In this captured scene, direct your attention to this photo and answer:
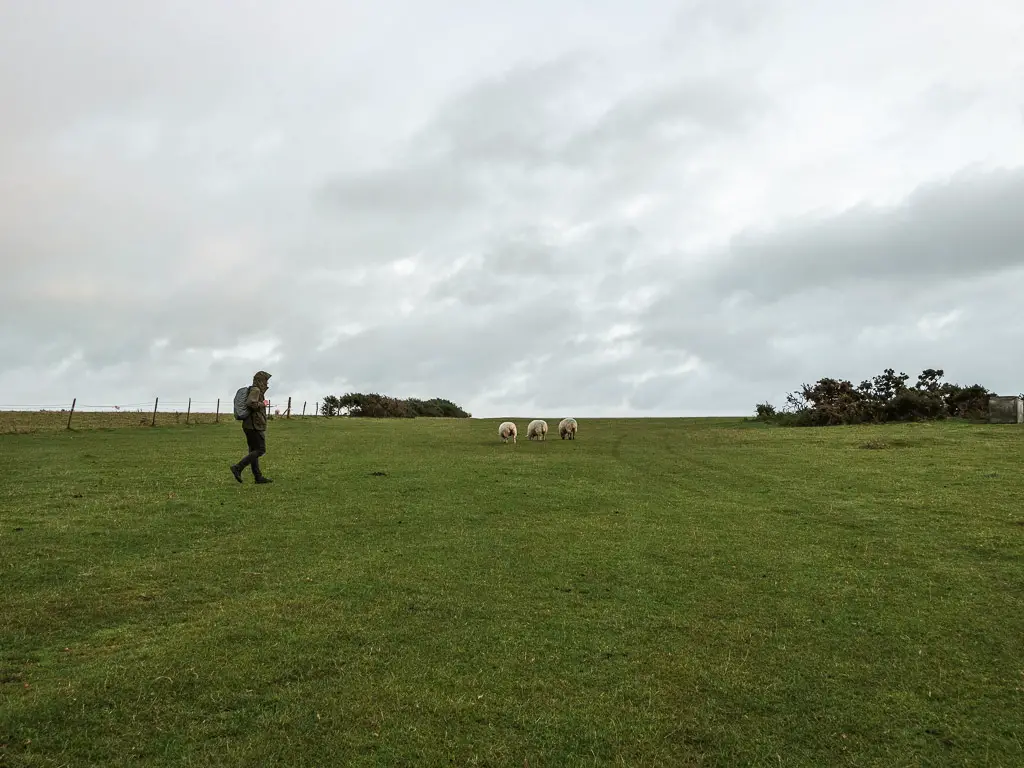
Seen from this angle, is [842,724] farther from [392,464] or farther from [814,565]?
[392,464]

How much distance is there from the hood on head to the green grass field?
2981 millimetres

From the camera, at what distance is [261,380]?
55.7ft

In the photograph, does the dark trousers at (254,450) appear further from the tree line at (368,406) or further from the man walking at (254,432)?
the tree line at (368,406)

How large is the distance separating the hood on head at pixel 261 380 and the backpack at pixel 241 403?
0.74 feet

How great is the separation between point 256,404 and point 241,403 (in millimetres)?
385

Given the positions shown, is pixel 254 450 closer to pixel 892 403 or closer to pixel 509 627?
pixel 509 627

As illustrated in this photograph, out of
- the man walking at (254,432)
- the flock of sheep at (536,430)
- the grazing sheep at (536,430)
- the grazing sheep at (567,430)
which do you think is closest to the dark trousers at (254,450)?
the man walking at (254,432)

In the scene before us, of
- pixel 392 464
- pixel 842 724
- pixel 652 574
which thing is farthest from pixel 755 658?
pixel 392 464

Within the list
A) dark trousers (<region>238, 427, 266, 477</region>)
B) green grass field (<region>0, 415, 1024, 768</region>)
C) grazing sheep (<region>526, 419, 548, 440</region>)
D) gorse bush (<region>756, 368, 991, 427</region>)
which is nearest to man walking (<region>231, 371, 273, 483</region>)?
dark trousers (<region>238, 427, 266, 477</region>)

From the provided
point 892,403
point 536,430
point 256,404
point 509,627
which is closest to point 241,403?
point 256,404

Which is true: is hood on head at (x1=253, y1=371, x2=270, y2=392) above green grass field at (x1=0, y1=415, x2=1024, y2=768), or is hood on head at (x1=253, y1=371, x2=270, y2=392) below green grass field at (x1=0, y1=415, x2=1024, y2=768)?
above

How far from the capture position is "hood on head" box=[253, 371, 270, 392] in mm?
16953

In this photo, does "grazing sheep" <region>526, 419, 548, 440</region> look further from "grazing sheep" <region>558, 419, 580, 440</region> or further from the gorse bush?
the gorse bush

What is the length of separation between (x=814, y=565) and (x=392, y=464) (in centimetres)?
1329
